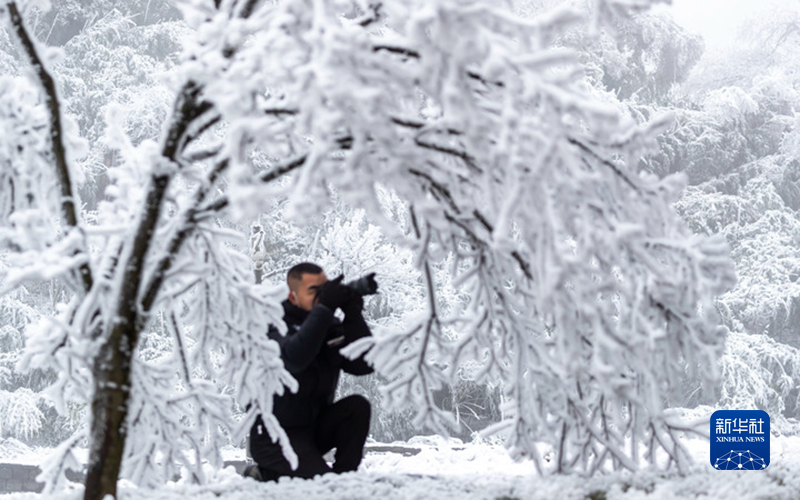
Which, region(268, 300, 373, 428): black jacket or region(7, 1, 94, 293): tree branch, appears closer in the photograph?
region(7, 1, 94, 293): tree branch

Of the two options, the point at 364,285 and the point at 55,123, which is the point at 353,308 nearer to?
the point at 364,285

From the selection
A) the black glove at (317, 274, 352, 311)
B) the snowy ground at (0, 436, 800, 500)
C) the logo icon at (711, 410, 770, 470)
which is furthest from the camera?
the logo icon at (711, 410, 770, 470)

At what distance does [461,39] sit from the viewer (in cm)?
229

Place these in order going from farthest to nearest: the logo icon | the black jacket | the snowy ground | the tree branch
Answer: the logo icon → the black jacket → the tree branch → the snowy ground

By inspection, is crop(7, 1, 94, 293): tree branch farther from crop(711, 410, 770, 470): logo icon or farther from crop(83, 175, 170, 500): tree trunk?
crop(711, 410, 770, 470): logo icon

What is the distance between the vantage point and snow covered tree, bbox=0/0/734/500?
2375 millimetres

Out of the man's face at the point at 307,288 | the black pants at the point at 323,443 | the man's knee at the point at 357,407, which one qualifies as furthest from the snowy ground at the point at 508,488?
the man's face at the point at 307,288

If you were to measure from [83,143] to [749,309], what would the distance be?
16290 millimetres

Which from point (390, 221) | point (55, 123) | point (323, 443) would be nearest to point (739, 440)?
point (323, 443)

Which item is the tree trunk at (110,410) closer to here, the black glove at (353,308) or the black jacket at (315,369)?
the black jacket at (315,369)

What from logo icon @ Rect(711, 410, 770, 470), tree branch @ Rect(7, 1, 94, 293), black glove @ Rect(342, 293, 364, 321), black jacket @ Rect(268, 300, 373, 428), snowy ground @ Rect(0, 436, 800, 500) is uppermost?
tree branch @ Rect(7, 1, 94, 293)

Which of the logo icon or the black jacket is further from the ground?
the black jacket

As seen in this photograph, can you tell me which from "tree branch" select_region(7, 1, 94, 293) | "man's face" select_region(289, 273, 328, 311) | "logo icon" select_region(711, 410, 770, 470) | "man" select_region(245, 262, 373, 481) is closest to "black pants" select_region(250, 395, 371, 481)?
"man" select_region(245, 262, 373, 481)

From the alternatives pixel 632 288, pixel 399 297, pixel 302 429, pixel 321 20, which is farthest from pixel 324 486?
pixel 399 297
